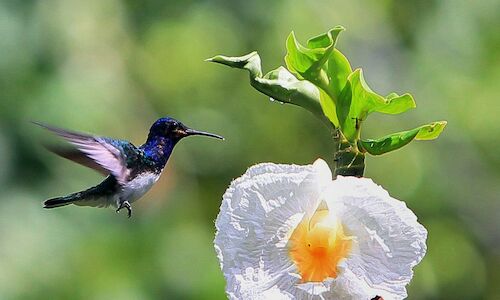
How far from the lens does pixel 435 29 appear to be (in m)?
3.98

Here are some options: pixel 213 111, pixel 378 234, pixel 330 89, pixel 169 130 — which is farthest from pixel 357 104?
pixel 213 111

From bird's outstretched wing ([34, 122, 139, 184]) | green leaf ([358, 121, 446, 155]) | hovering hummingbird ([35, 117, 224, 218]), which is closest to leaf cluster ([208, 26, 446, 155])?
green leaf ([358, 121, 446, 155])

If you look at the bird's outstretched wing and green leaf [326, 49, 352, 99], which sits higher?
green leaf [326, 49, 352, 99]

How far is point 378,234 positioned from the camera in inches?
42.8

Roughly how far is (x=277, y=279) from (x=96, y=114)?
7.64 ft

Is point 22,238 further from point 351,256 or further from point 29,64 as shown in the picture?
point 351,256

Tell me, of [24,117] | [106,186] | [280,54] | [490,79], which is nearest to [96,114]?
[24,117]

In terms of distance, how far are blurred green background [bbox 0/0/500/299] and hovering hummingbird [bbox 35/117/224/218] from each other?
1604 millimetres

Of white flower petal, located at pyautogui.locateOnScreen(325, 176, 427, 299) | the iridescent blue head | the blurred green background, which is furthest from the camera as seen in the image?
the blurred green background

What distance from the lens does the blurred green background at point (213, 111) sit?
3.27 m

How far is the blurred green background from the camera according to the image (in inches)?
129

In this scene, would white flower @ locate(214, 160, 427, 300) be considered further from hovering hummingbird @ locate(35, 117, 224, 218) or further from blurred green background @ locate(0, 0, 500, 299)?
blurred green background @ locate(0, 0, 500, 299)

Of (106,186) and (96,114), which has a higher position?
(106,186)

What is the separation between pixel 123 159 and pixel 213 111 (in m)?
2.12
